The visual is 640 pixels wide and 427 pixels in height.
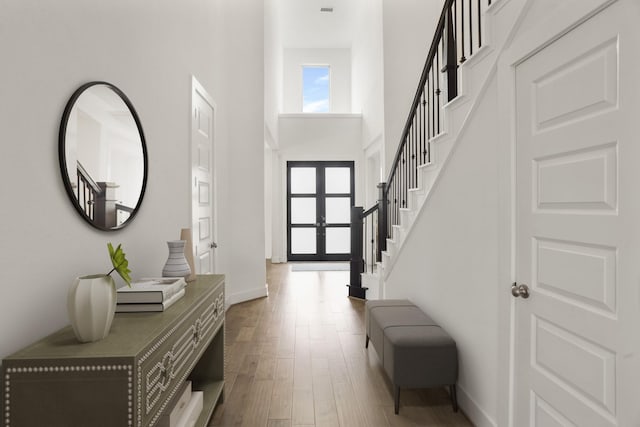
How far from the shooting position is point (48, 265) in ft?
5.08

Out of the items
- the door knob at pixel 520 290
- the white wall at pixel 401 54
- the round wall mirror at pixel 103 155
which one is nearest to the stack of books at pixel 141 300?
the round wall mirror at pixel 103 155

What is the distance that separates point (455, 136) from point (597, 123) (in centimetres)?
114

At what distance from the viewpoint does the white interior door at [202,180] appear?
3.52m

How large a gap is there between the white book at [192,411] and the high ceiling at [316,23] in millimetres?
7754

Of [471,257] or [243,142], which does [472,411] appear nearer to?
[471,257]

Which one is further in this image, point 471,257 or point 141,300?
point 471,257

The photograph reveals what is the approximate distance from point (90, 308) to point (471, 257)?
1.90 meters

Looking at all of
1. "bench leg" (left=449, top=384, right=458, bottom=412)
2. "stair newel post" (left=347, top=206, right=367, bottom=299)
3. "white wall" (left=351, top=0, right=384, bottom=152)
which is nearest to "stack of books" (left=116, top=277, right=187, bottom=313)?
"bench leg" (left=449, top=384, right=458, bottom=412)

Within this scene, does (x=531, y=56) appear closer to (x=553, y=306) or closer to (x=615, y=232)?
(x=615, y=232)

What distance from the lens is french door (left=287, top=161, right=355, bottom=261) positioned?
29.2 feet

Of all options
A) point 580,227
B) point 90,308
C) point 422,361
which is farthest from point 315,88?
point 90,308

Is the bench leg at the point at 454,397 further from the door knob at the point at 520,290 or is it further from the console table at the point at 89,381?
the console table at the point at 89,381

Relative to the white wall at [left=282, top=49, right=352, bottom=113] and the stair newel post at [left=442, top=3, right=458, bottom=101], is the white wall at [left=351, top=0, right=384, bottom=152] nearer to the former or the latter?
→ the white wall at [left=282, top=49, right=352, bottom=113]

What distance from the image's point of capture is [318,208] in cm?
895
